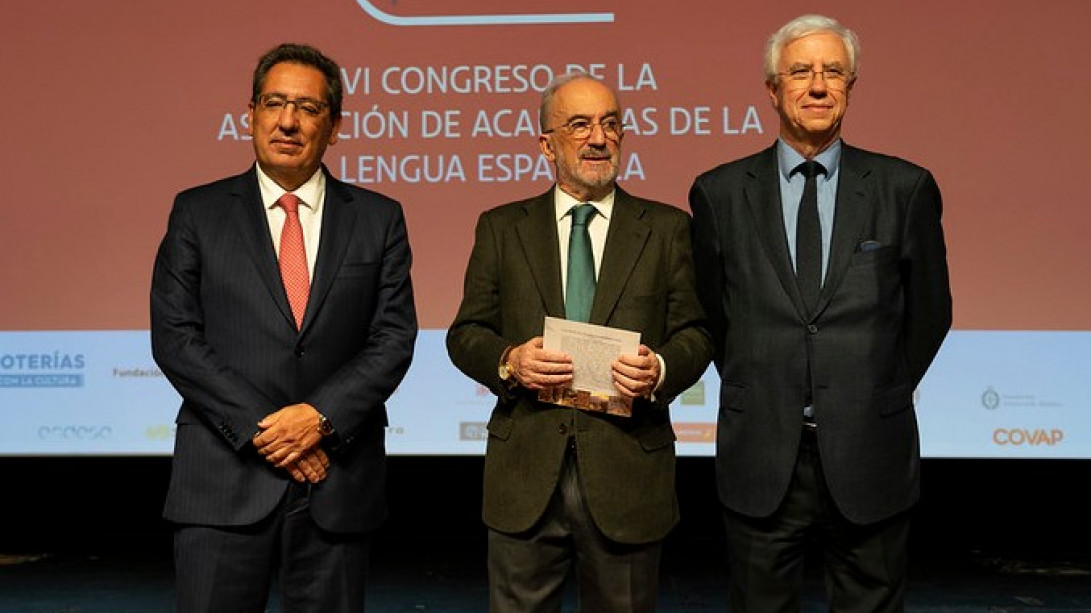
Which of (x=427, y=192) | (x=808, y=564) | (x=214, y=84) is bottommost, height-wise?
(x=808, y=564)

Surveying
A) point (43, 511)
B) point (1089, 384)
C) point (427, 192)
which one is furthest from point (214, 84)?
point (1089, 384)

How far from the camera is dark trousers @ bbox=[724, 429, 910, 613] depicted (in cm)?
229

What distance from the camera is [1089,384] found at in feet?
13.7

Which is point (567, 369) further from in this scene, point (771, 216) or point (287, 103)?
point (287, 103)

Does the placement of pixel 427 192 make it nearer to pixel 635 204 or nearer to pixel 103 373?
pixel 103 373

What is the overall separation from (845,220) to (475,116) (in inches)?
88.9

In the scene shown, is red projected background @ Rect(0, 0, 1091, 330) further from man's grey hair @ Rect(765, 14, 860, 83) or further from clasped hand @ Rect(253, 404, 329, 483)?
clasped hand @ Rect(253, 404, 329, 483)

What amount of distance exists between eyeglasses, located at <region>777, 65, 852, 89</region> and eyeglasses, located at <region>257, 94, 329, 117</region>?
968 millimetres

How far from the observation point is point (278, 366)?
231cm

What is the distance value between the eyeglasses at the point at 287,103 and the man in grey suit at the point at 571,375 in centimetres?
44

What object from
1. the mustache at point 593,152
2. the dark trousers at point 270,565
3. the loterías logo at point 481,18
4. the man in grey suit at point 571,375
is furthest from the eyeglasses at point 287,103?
the loterías logo at point 481,18

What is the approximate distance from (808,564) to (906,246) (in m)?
2.58

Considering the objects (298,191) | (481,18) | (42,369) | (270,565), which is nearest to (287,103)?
(298,191)

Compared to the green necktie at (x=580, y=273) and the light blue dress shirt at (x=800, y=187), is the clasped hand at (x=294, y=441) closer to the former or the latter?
the green necktie at (x=580, y=273)
